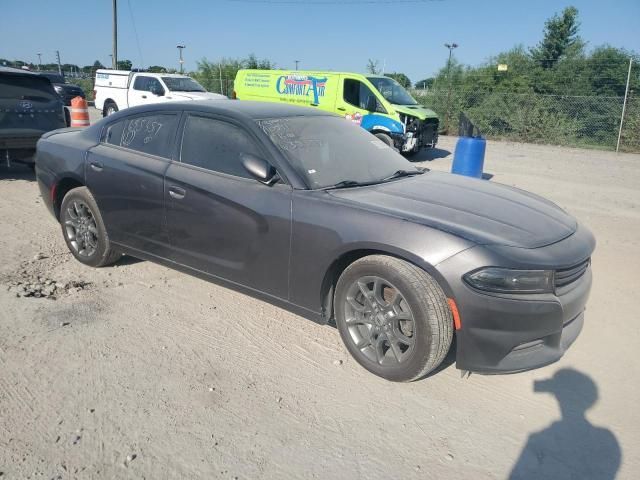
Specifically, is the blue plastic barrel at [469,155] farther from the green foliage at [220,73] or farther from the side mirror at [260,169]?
the green foliage at [220,73]

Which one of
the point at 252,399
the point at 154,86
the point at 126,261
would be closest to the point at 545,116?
the point at 154,86

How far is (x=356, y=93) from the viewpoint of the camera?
42.2ft

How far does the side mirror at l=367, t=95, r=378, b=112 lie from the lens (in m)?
12.6

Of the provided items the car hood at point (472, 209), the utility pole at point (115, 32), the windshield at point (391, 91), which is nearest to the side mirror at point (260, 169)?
the car hood at point (472, 209)

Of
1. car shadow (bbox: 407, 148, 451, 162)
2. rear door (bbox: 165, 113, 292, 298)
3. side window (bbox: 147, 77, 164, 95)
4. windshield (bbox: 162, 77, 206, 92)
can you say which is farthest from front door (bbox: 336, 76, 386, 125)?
rear door (bbox: 165, 113, 292, 298)

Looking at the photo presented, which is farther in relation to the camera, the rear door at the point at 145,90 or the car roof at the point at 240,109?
the rear door at the point at 145,90

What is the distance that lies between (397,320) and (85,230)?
3.13 metres

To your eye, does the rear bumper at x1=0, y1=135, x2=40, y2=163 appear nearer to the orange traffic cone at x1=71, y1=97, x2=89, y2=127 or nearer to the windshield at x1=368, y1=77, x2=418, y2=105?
the orange traffic cone at x1=71, y1=97, x2=89, y2=127

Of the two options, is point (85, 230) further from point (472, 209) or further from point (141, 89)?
point (141, 89)

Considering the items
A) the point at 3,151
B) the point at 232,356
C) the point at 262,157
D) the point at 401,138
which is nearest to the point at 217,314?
the point at 232,356

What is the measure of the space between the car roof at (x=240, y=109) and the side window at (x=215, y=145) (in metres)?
0.09

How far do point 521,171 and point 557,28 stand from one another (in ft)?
77.9

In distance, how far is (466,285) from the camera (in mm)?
2664

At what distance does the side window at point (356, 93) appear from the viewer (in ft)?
41.7
